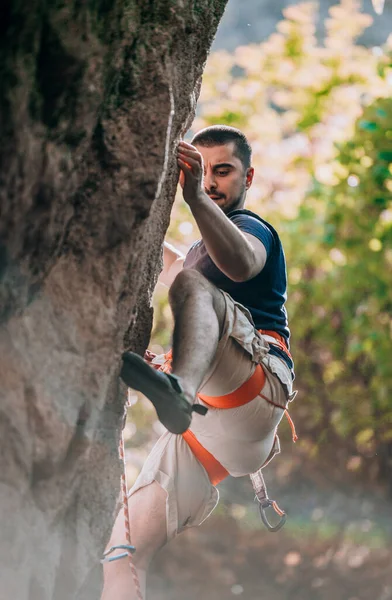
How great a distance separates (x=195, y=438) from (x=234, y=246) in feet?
3.38

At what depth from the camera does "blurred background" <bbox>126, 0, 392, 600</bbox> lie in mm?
8227

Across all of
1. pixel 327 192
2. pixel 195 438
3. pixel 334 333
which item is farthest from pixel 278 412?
pixel 334 333

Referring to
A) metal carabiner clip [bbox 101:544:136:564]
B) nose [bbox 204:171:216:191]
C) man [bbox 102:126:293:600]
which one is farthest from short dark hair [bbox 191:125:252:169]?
metal carabiner clip [bbox 101:544:136:564]

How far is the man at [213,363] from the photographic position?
107 inches

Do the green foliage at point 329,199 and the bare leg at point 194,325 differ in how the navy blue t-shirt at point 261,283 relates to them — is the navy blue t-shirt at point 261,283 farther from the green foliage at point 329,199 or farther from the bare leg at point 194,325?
the green foliage at point 329,199

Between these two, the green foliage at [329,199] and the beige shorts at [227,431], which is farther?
the green foliage at [329,199]

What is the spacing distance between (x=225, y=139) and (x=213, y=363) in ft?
3.27

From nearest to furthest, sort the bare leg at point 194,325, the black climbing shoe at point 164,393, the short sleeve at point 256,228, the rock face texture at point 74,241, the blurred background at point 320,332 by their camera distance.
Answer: the rock face texture at point 74,241, the black climbing shoe at point 164,393, the bare leg at point 194,325, the short sleeve at point 256,228, the blurred background at point 320,332

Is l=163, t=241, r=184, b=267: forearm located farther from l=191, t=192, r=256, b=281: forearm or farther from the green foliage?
the green foliage

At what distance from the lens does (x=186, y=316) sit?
109 inches

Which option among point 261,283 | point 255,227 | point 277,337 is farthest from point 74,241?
point 277,337

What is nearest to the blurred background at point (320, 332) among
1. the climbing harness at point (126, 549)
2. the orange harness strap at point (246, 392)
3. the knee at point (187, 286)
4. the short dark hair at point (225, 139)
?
the short dark hair at point (225, 139)

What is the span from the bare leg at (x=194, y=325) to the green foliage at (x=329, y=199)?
482cm

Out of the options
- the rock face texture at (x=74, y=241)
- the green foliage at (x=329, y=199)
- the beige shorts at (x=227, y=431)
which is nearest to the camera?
the rock face texture at (x=74, y=241)
